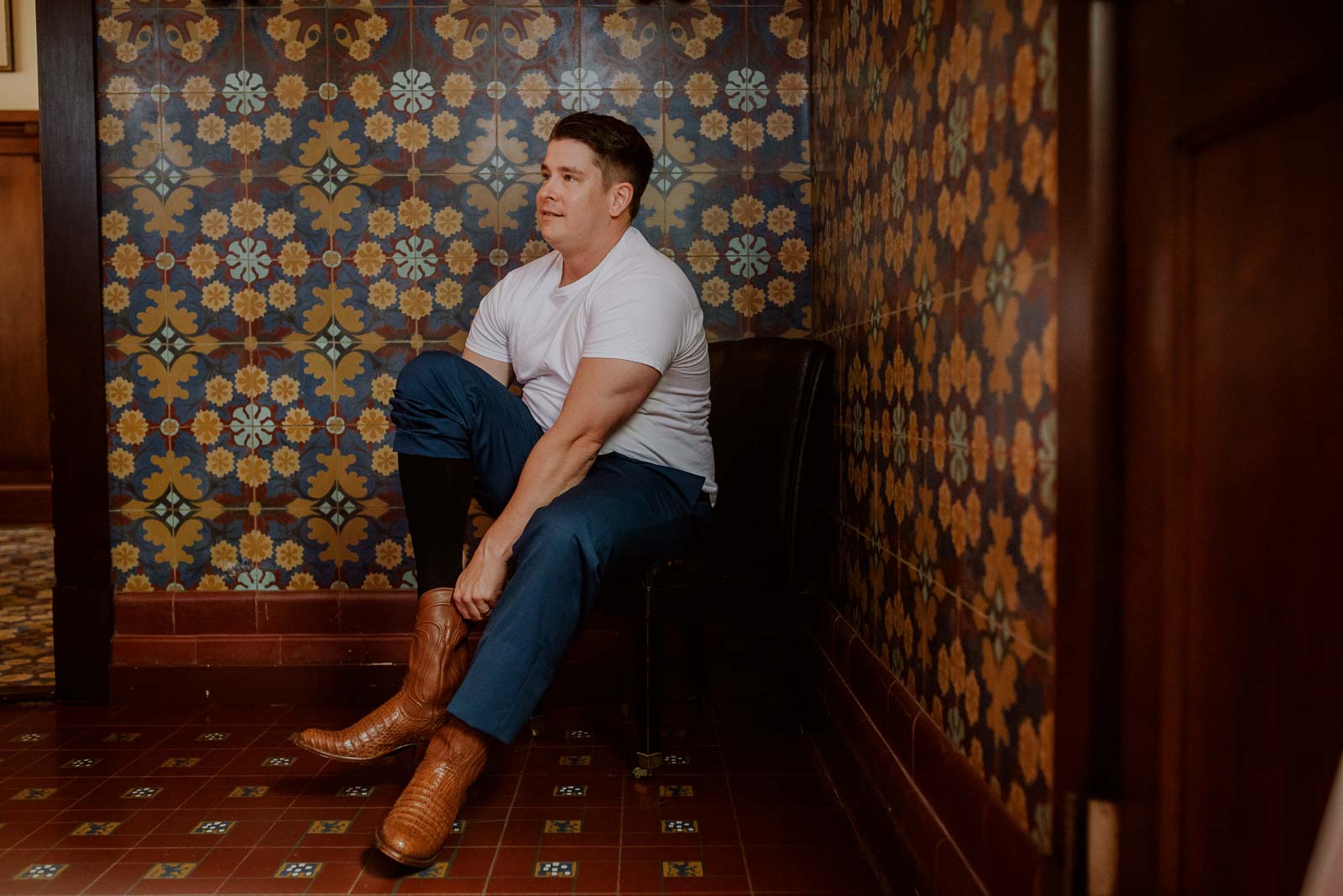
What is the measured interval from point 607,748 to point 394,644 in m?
0.69

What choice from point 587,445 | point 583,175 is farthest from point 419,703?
point 583,175

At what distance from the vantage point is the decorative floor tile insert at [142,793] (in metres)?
2.02

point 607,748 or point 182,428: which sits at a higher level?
point 182,428

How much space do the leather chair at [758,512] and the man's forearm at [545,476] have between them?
256 millimetres

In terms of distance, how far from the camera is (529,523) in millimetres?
1882

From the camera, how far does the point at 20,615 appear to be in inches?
141

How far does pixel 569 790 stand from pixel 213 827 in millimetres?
646

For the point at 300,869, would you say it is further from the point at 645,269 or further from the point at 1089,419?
the point at 1089,419

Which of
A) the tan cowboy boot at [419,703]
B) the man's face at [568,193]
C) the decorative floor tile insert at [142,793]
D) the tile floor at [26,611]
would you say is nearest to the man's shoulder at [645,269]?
the man's face at [568,193]

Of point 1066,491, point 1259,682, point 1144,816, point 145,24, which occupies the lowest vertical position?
point 1144,816

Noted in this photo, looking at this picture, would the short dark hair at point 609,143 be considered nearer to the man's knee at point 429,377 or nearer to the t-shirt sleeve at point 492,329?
the t-shirt sleeve at point 492,329

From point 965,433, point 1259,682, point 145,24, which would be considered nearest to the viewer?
point 1259,682

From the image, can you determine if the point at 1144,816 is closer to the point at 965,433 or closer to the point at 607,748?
the point at 965,433

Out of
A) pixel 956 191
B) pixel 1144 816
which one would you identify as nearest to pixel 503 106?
pixel 956 191
